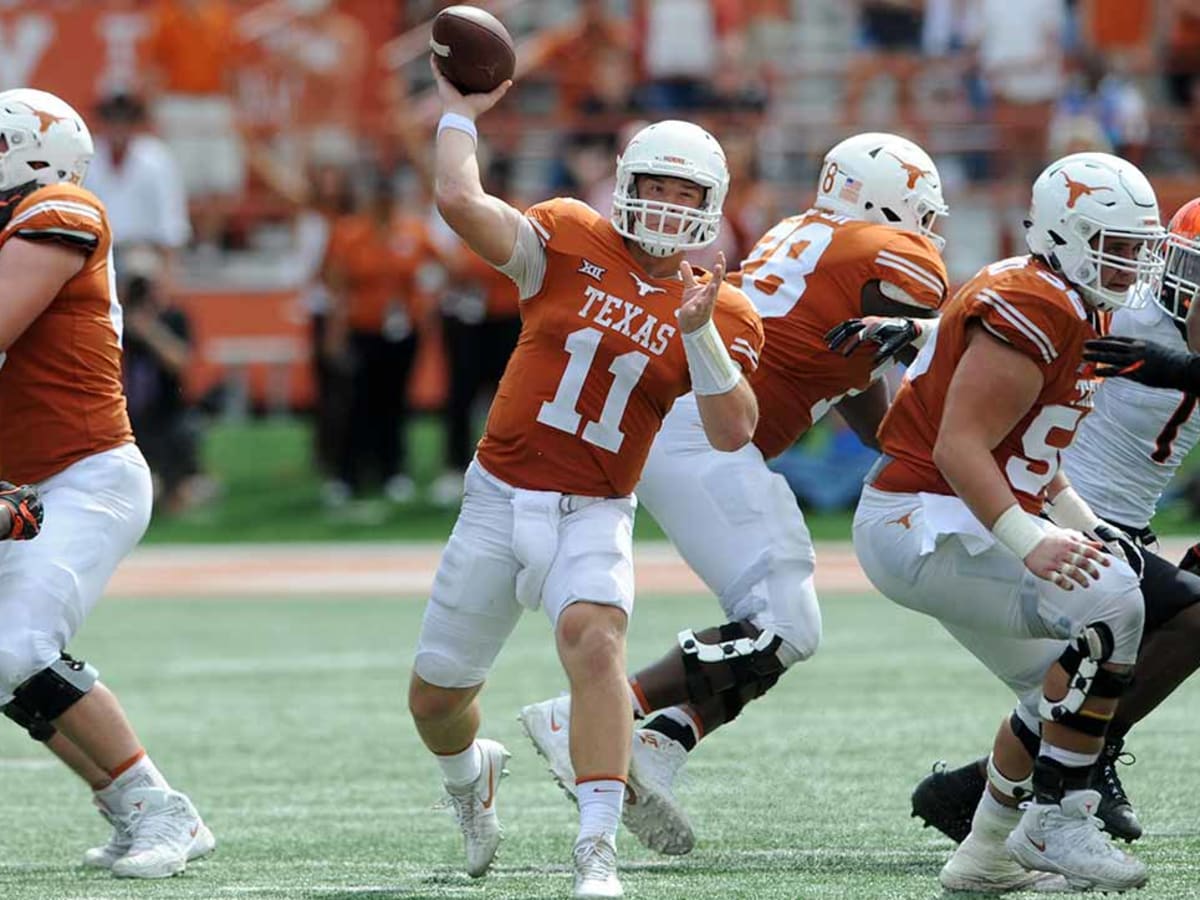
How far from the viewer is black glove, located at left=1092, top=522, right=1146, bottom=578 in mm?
4973

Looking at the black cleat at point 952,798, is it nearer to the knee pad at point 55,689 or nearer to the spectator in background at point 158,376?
the knee pad at point 55,689

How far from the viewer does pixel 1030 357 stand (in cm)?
477

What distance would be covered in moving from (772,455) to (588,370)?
1.19m

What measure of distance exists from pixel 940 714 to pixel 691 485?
84.5 inches

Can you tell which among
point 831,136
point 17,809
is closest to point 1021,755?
point 17,809

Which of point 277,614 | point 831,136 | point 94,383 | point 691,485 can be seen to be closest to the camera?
point 94,383

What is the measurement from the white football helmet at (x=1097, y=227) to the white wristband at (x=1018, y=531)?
0.54m

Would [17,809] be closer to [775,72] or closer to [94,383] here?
[94,383]

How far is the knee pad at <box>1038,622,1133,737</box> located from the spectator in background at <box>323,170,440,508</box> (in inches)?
377

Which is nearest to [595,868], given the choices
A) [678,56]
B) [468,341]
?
[468,341]

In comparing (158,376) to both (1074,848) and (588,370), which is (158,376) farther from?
(1074,848)

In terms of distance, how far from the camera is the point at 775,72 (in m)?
16.5

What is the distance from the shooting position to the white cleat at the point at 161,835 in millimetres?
5281

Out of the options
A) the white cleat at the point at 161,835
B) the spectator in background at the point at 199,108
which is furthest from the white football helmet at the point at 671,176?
the spectator in background at the point at 199,108
